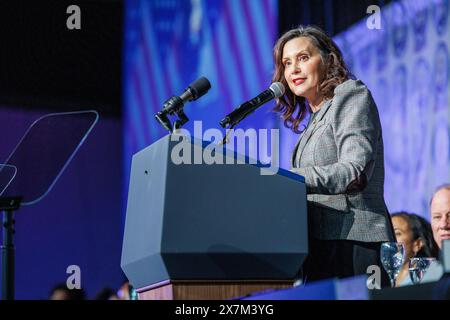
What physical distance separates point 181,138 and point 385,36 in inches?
89.3

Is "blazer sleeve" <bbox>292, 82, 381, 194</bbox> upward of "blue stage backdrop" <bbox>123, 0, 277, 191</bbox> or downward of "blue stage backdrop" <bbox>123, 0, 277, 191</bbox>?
downward

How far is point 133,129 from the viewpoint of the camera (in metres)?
5.79

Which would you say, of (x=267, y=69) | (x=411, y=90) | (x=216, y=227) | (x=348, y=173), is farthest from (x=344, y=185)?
(x=267, y=69)

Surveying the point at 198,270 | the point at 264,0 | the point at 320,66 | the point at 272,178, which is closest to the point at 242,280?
the point at 198,270

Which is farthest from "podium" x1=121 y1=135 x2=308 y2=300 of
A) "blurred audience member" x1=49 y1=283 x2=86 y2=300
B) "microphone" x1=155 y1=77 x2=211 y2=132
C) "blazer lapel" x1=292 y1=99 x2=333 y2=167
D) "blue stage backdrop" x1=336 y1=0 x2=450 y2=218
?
"blurred audience member" x1=49 y1=283 x2=86 y2=300

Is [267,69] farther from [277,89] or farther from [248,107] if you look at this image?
[248,107]

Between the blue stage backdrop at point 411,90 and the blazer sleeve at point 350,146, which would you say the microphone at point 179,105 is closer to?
the blazer sleeve at point 350,146

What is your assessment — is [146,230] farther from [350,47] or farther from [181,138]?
[350,47]

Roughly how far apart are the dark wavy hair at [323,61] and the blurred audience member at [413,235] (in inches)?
45.4

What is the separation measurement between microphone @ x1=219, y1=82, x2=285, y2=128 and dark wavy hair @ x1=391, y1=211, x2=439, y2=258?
4.88ft

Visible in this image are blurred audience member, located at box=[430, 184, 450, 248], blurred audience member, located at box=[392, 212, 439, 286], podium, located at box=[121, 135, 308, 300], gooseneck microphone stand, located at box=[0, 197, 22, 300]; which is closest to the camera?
podium, located at box=[121, 135, 308, 300]

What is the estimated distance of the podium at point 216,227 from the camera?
168 centimetres

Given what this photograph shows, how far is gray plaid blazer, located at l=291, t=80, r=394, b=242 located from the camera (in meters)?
1.92

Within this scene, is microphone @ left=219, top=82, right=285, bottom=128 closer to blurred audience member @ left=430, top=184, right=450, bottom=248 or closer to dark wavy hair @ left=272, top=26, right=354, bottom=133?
dark wavy hair @ left=272, top=26, right=354, bottom=133
